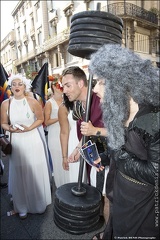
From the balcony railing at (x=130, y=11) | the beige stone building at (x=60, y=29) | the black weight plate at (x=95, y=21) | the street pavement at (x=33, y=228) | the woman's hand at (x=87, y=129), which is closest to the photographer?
the black weight plate at (x=95, y=21)

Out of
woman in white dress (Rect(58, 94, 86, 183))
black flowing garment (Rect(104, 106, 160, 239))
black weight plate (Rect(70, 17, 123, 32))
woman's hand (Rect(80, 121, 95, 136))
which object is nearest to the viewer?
black flowing garment (Rect(104, 106, 160, 239))

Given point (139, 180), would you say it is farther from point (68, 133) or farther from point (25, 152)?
point (25, 152)

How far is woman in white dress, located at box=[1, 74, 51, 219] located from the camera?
2.72m

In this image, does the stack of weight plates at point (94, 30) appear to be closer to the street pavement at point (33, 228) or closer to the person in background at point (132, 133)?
the person in background at point (132, 133)

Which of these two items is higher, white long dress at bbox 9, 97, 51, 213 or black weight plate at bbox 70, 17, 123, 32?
black weight plate at bbox 70, 17, 123, 32

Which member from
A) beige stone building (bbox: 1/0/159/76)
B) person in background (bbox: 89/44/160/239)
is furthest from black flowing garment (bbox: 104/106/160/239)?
beige stone building (bbox: 1/0/159/76)

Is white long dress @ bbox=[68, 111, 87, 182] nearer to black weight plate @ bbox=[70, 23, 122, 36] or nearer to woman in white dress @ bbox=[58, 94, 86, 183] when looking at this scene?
woman in white dress @ bbox=[58, 94, 86, 183]

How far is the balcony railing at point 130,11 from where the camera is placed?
18.5 meters

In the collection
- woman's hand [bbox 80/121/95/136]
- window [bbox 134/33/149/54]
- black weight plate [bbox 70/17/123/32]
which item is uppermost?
window [bbox 134/33/149/54]

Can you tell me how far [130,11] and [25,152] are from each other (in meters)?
20.8

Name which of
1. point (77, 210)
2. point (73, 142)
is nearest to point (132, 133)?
point (77, 210)

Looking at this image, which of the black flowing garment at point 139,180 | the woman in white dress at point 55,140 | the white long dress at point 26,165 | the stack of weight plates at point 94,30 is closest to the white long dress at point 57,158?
Answer: the woman in white dress at point 55,140

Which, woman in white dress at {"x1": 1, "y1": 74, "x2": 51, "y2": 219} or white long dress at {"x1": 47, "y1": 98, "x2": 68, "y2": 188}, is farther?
white long dress at {"x1": 47, "y1": 98, "x2": 68, "y2": 188}

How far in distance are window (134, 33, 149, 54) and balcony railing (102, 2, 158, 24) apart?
1.70 meters
